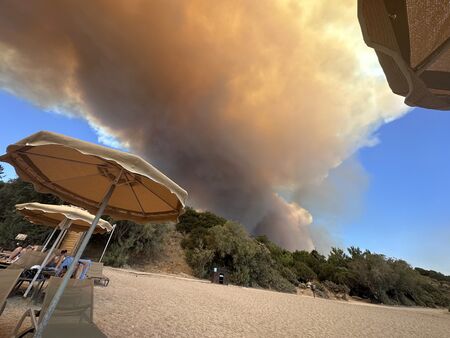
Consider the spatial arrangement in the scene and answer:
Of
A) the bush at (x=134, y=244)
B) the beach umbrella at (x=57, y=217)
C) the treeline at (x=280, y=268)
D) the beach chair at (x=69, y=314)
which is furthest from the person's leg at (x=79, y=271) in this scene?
the treeline at (x=280, y=268)

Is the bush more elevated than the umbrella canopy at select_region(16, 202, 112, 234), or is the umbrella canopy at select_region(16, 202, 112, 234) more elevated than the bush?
the bush

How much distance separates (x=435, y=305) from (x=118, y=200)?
60433 mm

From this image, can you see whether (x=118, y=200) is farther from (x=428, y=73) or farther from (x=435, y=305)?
(x=435, y=305)

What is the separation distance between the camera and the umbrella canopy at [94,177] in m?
2.24

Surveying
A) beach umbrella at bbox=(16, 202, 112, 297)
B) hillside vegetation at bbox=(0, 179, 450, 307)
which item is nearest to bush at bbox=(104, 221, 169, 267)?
hillside vegetation at bbox=(0, 179, 450, 307)

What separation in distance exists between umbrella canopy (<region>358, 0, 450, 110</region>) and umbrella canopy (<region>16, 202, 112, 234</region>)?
6704 millimetres

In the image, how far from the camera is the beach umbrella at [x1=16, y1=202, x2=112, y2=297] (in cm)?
580

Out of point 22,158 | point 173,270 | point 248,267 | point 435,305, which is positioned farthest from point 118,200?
point 435,305

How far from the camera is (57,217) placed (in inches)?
289

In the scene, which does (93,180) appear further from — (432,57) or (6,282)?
(432,57)

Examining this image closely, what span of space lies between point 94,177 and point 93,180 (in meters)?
0.08

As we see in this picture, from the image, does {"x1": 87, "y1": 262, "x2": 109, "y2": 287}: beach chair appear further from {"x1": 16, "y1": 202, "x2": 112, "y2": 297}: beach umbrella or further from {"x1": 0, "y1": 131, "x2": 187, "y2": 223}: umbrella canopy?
{"x1": 0, "y1": 131, "x2": 187, "y2": 223}: umbrella canopy

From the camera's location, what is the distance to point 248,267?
961 inches

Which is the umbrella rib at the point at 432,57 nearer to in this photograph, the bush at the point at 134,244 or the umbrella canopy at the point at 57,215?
the umbrella canopy at the point at 57,215
